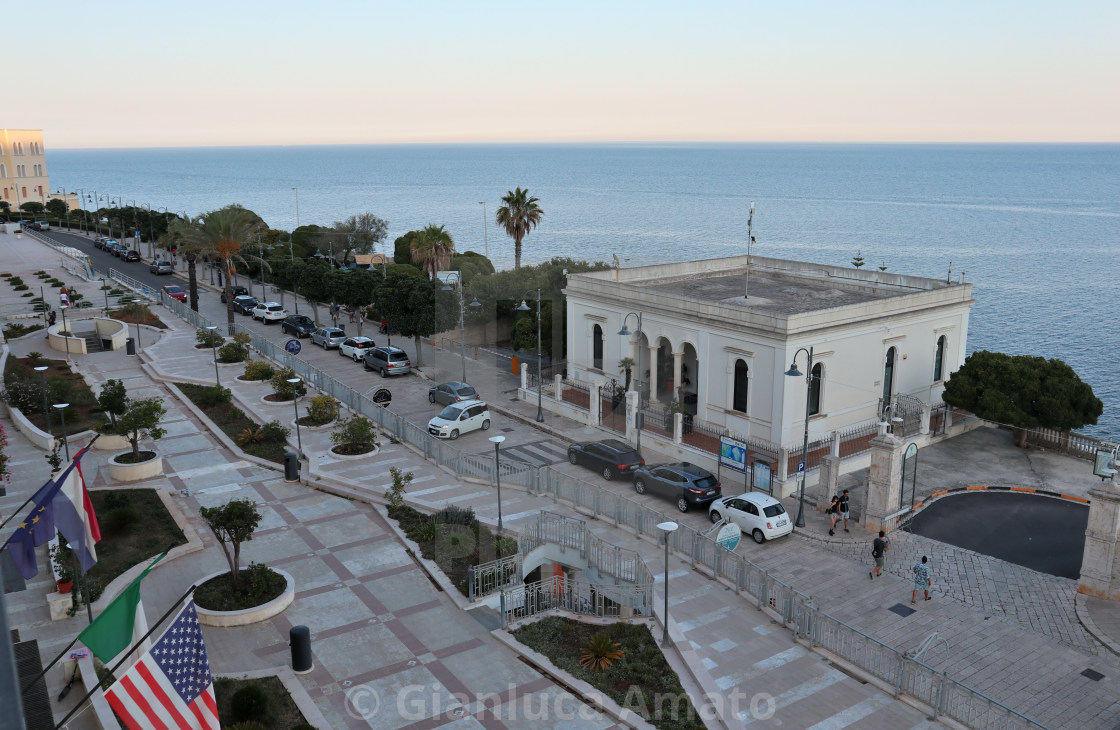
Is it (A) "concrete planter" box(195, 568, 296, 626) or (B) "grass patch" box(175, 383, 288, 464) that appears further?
(B) "grass patch" box(175, 383, 288, 464)

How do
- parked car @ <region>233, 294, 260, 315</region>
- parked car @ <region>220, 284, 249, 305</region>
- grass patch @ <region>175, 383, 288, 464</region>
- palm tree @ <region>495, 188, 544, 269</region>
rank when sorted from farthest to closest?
1. parked car @ <region>220, 284, 249, 305</region>
2. parked car @ <region>233, 294, 260, 315</region>
3. palm tree @ <region>495, 188, 544, 269</region>
4. grass patch @ <region>175, 383, 288, 464</region>

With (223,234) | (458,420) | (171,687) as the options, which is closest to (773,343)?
(458,420)

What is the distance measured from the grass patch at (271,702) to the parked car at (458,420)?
18114mm

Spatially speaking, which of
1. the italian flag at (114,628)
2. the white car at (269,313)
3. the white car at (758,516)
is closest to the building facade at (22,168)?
the white car at (269,313)

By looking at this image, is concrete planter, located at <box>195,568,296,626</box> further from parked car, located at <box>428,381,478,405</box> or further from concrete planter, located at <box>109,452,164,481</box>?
parked car, located at <box>428,381,478,405</box>

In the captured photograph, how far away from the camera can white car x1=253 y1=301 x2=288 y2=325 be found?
58.3 m

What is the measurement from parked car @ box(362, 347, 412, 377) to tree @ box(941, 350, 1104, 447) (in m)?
25.7

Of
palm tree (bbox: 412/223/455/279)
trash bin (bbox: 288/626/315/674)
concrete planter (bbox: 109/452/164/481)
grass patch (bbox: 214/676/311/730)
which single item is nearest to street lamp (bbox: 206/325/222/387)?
concrete planter (bbox: 109/452/164/481)

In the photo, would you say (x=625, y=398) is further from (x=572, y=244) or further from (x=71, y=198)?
(x=71, y=198)

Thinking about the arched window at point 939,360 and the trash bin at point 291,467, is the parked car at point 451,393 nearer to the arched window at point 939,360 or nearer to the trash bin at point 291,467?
the trash bin at point 291,467

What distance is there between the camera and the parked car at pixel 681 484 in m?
27.0

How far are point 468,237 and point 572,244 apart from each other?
2073cm

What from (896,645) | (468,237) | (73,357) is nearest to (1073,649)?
(896,645)

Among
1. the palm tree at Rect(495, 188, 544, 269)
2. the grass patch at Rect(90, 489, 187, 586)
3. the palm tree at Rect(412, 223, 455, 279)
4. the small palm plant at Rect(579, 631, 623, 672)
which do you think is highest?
the palm tree at Rect(495, 188, 544, 269)
